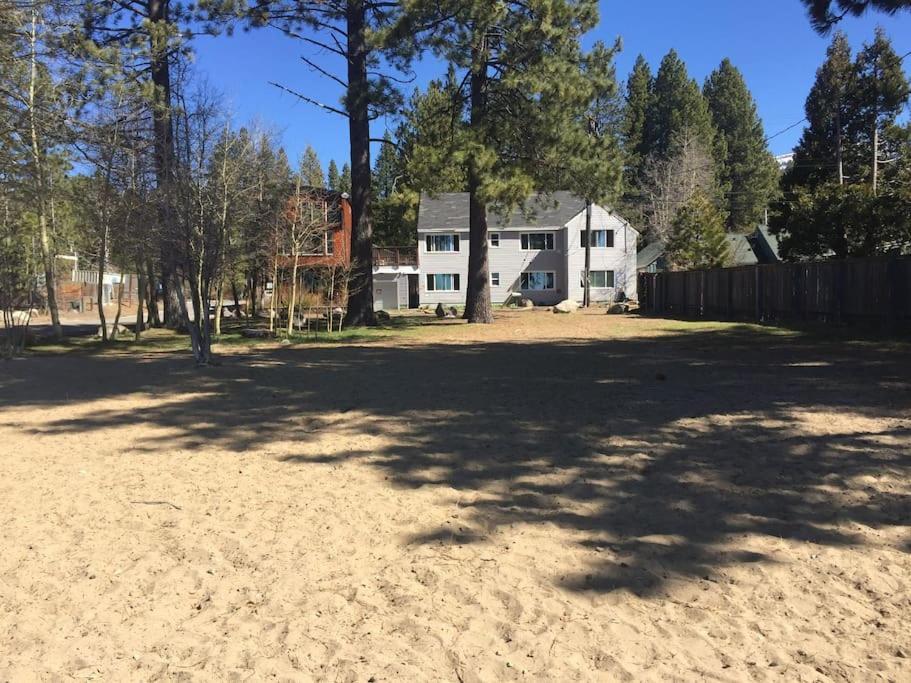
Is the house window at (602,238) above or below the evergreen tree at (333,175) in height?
below

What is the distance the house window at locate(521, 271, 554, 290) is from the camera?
48.4 meters

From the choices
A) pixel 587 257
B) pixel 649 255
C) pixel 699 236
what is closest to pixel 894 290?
pixel 699 236

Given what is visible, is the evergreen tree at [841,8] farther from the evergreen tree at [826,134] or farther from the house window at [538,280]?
the house window at [538,280]

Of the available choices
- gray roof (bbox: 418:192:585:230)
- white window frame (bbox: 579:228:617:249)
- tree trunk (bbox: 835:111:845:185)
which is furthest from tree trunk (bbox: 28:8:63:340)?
tree trunk (bbox: 835:111:845:185)

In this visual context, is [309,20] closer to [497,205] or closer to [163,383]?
[497,205]

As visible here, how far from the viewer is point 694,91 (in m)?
62.4

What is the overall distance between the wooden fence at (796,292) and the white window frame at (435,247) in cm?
1871

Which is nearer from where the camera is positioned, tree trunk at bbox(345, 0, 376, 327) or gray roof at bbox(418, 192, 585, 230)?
tree trunk at bbox(345, 0, 376, 327)

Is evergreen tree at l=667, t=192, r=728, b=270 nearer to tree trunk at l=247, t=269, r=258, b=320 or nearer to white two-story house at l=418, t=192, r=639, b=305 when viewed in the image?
white two-story house at l=418, t=192, r=639, b=305

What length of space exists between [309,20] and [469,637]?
24.1m

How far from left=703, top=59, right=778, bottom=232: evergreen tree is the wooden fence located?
38.8 m

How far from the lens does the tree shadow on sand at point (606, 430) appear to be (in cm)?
462

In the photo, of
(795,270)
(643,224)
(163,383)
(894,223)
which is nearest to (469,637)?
(163,383)

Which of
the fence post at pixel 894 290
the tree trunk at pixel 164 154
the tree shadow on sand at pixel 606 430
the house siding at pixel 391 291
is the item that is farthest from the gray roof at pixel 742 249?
the tree trunk at pixel 164 154
